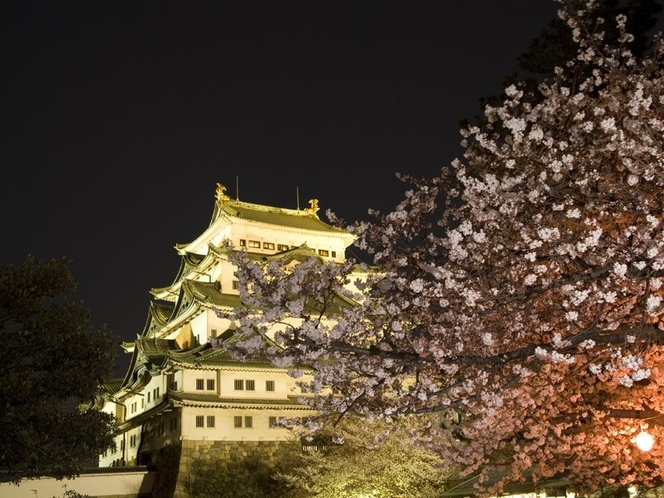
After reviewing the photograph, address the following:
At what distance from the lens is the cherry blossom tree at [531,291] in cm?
828

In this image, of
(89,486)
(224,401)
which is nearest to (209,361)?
(224,401)

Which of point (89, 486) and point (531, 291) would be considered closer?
point (531, 291)

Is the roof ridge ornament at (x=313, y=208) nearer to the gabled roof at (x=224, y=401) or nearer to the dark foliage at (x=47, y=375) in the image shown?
the gabled roof at (x=224, y=401)

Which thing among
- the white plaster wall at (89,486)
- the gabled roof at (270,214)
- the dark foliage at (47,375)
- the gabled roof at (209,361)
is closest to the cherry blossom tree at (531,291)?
the dark foliage at (47,375)

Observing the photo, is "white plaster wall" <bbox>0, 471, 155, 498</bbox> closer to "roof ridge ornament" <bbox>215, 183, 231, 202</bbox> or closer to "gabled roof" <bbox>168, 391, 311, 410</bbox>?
"gabled roof" <bbox>168, 391, 311, 410</bbox>

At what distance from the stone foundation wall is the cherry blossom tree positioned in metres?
16.8

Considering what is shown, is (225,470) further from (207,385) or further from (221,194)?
(221,194)

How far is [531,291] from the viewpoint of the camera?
8.23 meters

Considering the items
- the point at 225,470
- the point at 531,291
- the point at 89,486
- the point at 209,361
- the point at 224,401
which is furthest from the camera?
the point at 209,361

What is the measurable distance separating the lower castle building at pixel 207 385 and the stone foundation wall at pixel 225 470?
0.04 metres

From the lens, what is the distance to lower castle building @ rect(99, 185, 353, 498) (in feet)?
95.5

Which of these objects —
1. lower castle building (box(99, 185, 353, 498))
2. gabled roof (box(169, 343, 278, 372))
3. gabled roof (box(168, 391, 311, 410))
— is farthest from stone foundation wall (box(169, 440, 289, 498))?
gabled roof (box(169, 343, 278, 372))

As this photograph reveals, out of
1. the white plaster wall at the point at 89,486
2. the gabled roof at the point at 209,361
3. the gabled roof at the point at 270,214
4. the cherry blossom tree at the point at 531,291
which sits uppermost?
the gabled roof at the point at 270,214

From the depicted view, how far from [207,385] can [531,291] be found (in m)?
24.2
